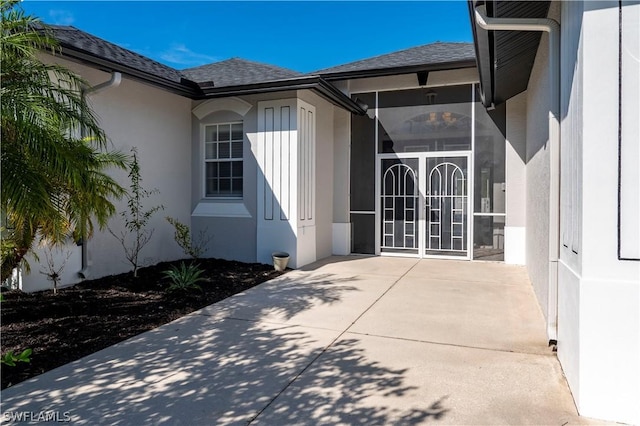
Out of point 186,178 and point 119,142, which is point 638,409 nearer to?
point 119,142

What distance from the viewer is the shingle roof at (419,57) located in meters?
8.90

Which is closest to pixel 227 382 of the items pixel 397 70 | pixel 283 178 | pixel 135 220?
pixel 135 220

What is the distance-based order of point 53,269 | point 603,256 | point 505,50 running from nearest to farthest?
point 603,256 → point 505,50 → point 53,269

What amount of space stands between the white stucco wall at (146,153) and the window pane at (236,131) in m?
1.08

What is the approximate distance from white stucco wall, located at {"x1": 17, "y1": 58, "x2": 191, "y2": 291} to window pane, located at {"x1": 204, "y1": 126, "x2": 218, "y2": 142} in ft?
1.40

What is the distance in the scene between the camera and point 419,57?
970 cm

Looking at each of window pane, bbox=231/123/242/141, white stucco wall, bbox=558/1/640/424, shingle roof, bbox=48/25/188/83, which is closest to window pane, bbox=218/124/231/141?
window pane, bbox=231/123/242/141

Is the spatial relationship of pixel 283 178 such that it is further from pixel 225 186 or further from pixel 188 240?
pixel 188 240

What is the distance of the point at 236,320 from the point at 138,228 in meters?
3.57

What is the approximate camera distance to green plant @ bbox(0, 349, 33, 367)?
3.40 metres

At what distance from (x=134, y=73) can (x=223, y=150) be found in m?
2.64

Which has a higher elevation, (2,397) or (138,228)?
(138,228)

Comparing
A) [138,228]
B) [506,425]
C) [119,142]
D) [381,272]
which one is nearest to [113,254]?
[138,228]

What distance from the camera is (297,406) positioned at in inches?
114
